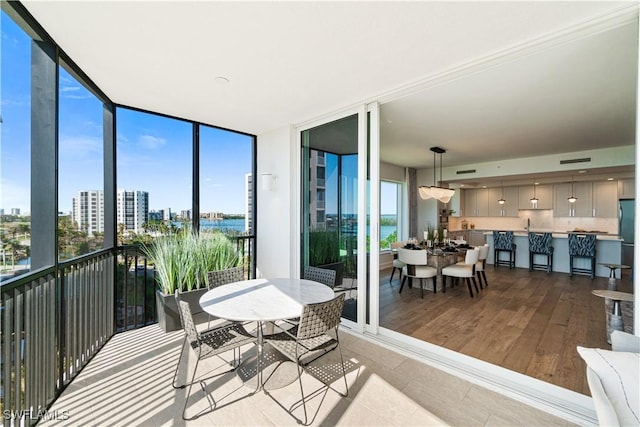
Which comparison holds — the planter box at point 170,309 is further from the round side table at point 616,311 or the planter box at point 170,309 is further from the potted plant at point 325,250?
the round side table at point 616,311

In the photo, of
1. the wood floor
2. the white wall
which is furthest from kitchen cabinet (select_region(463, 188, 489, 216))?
the white wall

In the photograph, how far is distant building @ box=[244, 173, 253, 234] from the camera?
476 centimetres

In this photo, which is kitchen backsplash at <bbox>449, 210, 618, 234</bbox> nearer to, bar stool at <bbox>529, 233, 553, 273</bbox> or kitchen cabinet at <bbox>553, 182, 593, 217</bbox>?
kitchen cabinet at <bbox>553, 182, 593, 217</bbox>

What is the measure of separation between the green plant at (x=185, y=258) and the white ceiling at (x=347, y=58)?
67.4 inches

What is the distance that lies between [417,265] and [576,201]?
19.3 ft

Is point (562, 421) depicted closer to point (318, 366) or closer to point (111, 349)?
point (318, 366)

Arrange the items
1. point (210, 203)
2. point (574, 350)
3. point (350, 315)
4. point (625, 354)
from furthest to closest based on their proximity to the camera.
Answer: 1. point (210, 203)
2. point (350, 315)
3. point (574, 350)
4. point (625, 354)

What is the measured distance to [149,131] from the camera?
3.72 metres

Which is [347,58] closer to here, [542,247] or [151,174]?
[151,174]

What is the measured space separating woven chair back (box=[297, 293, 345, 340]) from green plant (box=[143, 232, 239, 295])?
2128 mm

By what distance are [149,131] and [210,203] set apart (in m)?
1.23

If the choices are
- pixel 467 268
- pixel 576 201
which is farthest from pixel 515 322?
pixel 576 201

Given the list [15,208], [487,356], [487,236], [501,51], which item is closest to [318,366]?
[487,356]

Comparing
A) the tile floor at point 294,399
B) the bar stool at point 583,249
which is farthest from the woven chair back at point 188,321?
the bar stool at point 583,249
